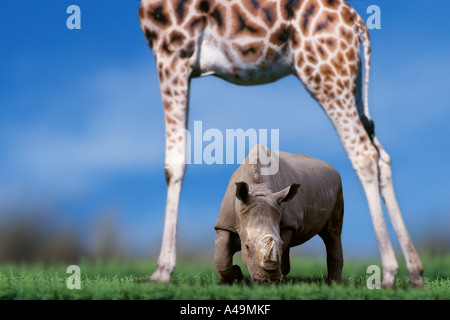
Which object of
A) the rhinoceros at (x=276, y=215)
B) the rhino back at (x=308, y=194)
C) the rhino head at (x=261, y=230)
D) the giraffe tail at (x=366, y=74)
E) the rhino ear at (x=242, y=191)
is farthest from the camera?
the rhino back at (x=308, y=194)

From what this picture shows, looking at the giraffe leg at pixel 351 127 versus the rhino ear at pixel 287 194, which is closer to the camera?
the giraffe leg at pixel 351 127

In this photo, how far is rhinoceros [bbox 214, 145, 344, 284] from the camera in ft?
12.9

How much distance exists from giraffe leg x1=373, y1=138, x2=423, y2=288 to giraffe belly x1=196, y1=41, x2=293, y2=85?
44.7 inches

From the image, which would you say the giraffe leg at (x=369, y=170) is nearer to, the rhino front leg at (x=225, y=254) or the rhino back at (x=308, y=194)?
the rhino back at (x=308, y=194)

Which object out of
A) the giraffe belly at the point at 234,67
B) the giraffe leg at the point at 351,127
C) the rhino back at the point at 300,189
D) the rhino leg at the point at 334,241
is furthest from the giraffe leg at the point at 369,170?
the rhino leg at the point at 334,241

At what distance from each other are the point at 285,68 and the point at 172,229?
5.07 ft

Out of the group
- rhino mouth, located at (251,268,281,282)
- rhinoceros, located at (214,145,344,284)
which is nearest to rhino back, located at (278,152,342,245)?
rhinoceros, located at (214,145,344,284)

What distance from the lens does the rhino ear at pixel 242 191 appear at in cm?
404

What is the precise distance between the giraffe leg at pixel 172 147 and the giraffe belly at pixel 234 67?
187 mm

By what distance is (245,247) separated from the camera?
160 inches

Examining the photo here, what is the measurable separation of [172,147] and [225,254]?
1.06m

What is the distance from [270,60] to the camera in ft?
13.9

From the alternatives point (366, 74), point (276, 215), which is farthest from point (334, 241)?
point (366, 74)
